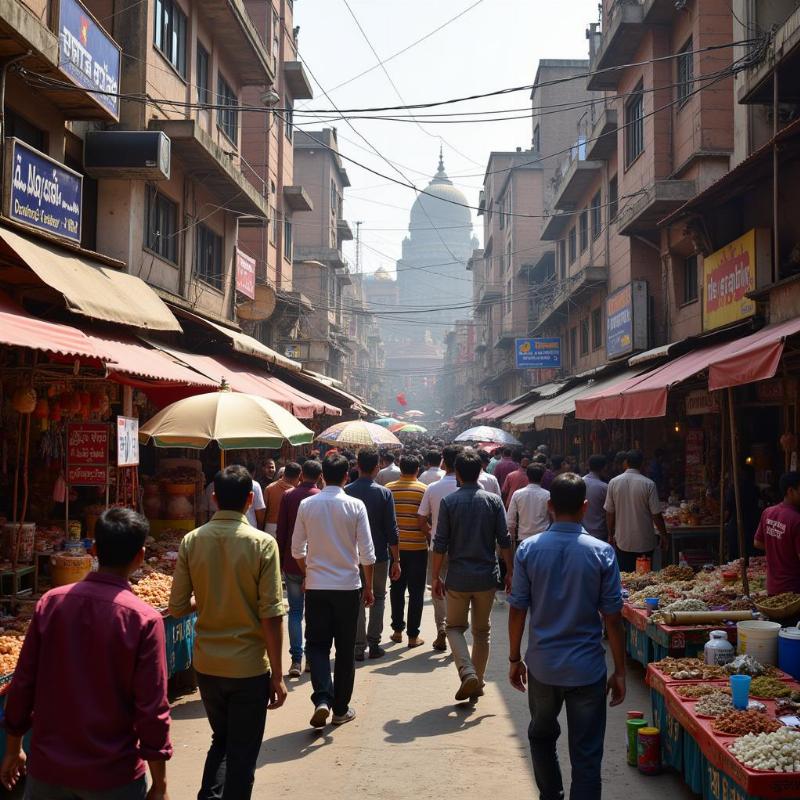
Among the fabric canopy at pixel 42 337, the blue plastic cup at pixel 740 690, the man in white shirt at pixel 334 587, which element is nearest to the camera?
the blue plastic cup at pixel 740 690

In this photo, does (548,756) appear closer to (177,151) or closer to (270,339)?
(177,151)

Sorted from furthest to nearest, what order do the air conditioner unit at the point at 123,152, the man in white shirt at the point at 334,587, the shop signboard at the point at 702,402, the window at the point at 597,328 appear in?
the window at the point at 597,328
the air conditioner unit at the point at 123,152
the shop signboard at the point at 702,402
the man in white shirt at the point at 334,587

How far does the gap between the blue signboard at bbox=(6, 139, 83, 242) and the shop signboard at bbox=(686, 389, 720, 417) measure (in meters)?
8.78

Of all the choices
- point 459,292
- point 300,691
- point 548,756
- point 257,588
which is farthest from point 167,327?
point 459,292

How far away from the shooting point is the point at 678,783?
198 inches

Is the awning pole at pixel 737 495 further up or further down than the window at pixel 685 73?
further down

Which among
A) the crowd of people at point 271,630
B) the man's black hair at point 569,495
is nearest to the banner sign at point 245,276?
the crowd of people at point 271,630

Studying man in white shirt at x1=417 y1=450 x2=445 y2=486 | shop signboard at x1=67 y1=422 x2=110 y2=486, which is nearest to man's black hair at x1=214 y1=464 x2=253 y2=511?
shop signboard at x1=67 y1=422 x2=110 y2=486

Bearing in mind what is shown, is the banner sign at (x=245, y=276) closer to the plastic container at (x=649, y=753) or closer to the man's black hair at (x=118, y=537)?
the plastic container at (x=649, y=753)

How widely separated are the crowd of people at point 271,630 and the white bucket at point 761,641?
106 centimetres

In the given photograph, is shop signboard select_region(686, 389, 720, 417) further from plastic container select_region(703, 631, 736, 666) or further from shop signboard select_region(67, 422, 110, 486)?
shop signboard select_region(67, 422, 110, 486)

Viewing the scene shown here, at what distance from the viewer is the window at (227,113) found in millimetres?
17688

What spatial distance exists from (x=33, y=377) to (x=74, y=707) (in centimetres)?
495

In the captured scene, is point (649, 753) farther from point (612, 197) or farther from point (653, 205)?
→ point (612, 197)
